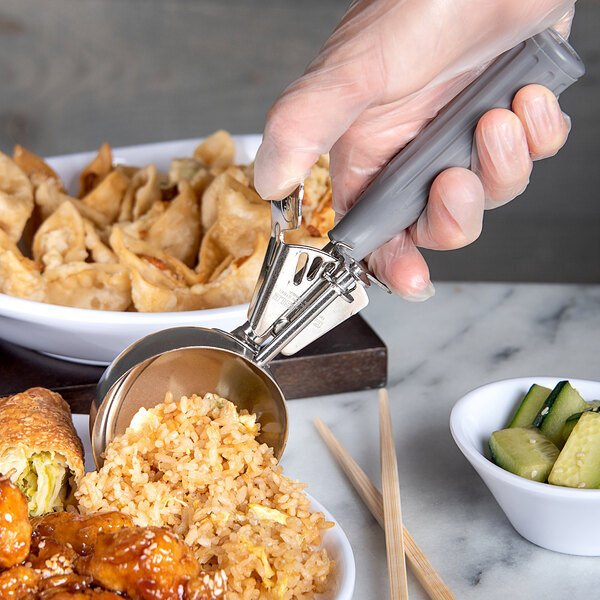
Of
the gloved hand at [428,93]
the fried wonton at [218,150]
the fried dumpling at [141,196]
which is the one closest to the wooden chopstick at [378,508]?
the gloved hand at [428,93]

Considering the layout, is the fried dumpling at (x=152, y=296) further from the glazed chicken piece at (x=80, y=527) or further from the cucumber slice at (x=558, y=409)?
the cucumber slice at (x=558, y=409)

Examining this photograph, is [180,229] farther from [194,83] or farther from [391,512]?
[194,83]

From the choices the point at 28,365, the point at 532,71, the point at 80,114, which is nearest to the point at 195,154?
the point at 28,365

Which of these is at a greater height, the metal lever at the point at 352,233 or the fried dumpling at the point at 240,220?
the metal lever at the point at 352,233

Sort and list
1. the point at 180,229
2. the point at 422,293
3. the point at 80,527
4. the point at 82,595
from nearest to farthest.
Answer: the point at 82,595, the point at 80,527, the point at 422,293, the point at 180,229


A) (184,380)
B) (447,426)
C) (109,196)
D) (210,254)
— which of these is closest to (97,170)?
(109,196)
